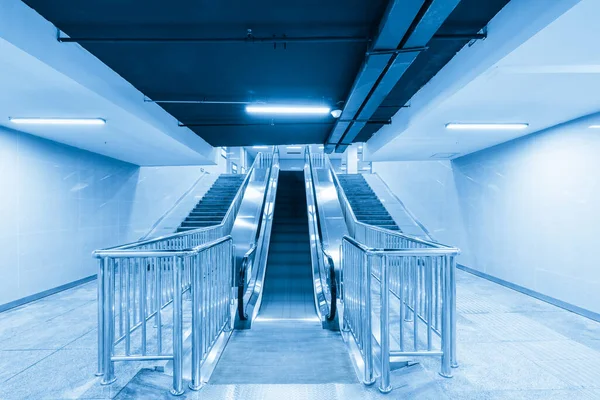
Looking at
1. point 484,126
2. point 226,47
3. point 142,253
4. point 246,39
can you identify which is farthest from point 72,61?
point 484,126

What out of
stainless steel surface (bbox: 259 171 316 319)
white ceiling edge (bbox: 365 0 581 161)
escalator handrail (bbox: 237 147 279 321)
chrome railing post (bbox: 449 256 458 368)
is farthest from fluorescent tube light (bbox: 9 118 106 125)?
chrome railing post (bbox: 449 256 458 368)

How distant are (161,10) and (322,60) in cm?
208

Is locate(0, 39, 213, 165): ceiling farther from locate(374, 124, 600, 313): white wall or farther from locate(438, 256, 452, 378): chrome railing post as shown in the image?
locate(374, 124, 600, 313): white wall

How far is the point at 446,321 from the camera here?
9.33ft

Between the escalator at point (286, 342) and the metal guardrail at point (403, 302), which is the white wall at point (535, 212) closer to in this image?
the metal guardrail at point (403, 302)

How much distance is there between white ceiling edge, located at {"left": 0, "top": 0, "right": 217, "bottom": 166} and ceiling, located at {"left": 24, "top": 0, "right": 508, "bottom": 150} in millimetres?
125

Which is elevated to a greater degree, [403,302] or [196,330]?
[403,302]

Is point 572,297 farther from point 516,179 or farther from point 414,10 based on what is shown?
point 414,10

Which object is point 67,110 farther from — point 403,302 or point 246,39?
point 403,302

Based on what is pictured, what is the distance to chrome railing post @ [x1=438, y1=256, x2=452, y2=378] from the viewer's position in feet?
9.30

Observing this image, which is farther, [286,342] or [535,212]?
[535,212]

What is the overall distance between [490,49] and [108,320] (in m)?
4.60

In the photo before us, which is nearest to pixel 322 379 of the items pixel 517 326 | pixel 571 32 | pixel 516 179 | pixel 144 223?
pixel 517 326

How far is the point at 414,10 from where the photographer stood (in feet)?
9.07
